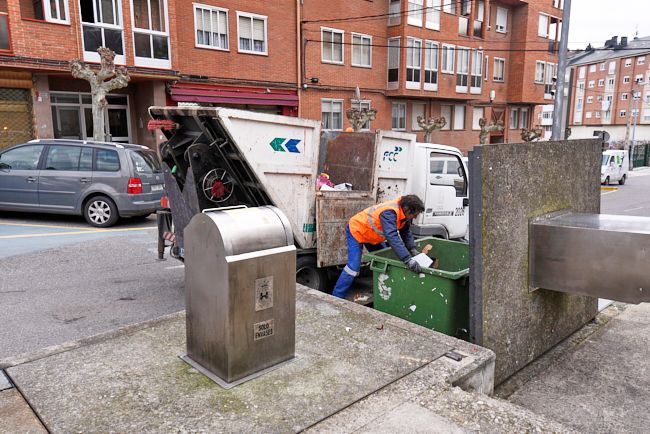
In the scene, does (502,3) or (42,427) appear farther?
(502,3)

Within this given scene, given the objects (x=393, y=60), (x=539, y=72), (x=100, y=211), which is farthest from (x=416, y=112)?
(x=100, y=211)

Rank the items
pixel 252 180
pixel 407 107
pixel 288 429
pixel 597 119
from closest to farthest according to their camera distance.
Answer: pixel 288 429, pixel 252 180, pixel 407 107, pixel 597 119

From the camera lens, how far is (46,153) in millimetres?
10375

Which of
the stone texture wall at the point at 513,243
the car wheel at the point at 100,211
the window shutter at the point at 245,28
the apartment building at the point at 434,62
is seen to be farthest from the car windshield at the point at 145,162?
the apartment building at the point at 434,62

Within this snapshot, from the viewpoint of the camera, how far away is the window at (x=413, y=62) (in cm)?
2550

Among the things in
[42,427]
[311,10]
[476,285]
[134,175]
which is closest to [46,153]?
[134,175]

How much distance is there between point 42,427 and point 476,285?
296cm

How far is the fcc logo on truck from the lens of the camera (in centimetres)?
536

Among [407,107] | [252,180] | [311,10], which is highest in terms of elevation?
[311,10]

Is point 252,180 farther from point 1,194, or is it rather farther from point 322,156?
point 1,194

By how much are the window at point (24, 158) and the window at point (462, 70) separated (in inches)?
940

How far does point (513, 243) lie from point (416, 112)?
2516 centimetres

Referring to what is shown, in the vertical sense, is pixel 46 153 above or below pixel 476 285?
above

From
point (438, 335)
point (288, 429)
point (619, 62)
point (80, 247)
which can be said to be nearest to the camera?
point (288, 429)
